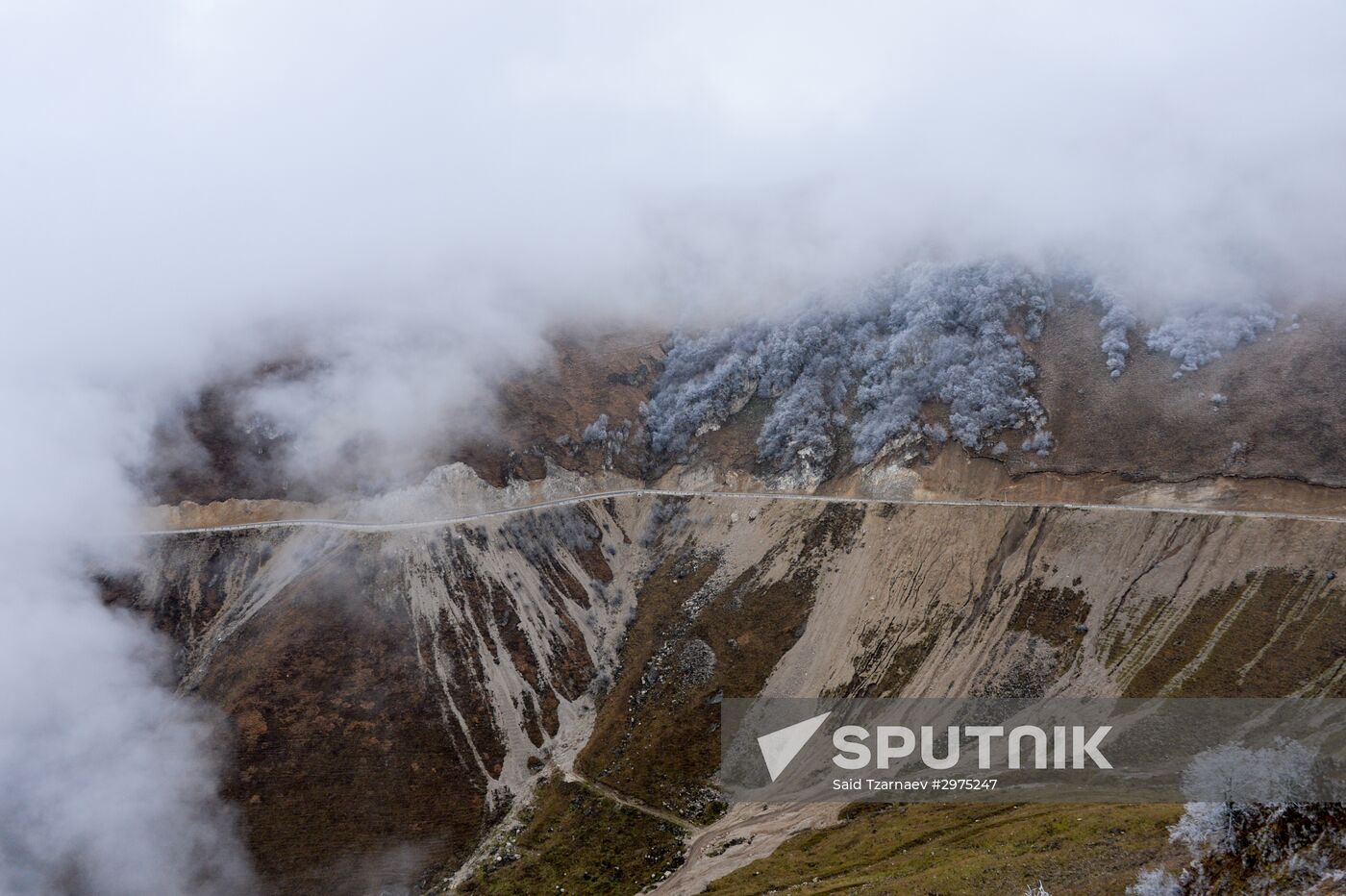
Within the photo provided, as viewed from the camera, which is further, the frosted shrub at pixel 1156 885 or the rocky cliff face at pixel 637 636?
the rocky cliff face at pixel 637 636

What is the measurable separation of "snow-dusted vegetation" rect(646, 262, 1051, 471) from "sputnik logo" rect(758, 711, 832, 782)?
48.2 meters

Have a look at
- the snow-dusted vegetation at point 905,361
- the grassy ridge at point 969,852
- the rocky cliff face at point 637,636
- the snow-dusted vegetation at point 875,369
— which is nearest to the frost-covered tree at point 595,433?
the snow-dusted vegetation at point 905,361

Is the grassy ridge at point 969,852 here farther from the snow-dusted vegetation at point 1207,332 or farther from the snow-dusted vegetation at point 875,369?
the snow-dusted vegetation at point 1207,332

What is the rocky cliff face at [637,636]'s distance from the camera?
308 feet

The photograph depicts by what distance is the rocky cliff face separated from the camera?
9381cm

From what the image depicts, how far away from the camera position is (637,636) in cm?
12419

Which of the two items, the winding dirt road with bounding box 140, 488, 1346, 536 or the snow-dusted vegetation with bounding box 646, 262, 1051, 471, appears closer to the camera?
the winding dirt road with bounding box 140, 488, 1346, 536

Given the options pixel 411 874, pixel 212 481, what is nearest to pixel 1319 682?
pixel 411 874

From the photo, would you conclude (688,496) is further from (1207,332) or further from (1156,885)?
(1156,885)

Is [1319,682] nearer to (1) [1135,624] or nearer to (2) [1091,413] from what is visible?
(1) [1135,624]
